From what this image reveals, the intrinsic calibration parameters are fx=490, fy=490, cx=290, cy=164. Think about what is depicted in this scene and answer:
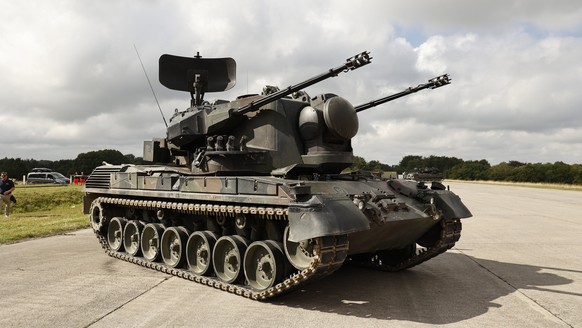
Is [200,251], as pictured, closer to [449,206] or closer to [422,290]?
[422,290]

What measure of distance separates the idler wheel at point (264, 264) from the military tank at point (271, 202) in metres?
0.02

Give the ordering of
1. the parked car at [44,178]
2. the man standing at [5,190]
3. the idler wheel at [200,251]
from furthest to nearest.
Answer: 1. the parked car at [44,178]
2. the man standing at [5,190]
3. the idler wheel at [200,251]

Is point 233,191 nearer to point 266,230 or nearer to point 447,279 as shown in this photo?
point 266,230

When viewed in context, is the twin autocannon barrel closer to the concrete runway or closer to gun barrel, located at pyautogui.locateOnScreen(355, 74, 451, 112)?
gun barrel, located at pyautogui.locateOnScreen(355, 74, 451, 112)

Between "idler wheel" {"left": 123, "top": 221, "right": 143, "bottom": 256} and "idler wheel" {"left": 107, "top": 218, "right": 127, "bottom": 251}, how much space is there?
22 centimetres

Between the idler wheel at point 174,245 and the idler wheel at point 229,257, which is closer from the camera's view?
the idler wheel at point 229,257

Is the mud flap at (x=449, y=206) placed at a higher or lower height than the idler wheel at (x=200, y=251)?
higher

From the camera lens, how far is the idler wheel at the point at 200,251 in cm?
946

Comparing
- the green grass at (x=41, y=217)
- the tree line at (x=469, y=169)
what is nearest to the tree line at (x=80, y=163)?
the tree line at (x=469, y=169)

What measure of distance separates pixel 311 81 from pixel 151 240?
213 inches

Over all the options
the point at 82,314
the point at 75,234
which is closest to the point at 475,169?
the point at 75,234

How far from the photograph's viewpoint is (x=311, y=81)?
8.67 metres

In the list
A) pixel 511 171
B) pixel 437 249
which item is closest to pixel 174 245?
pixel 437 249

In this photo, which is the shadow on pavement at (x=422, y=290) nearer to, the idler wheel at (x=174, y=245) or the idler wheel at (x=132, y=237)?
the idler wheel at (x=174, y=245)
